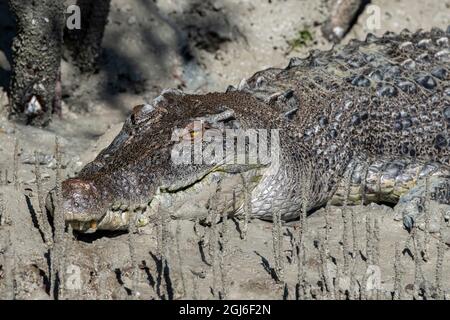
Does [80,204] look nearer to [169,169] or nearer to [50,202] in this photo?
[50,202]

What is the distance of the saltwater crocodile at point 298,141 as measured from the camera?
5051mm

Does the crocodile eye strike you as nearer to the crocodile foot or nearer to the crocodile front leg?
the crocodile front leg

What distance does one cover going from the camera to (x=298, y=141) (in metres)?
5.89

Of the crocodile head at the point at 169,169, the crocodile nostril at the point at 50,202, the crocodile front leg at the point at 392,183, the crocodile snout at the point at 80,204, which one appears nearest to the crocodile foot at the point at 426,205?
the crocodile front leg at the point at 392,183

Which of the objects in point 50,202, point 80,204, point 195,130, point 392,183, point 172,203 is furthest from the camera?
point 392,183

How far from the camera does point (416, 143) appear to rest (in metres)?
6.31

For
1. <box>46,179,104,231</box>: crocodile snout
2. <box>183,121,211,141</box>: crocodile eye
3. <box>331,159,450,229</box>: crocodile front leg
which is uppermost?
<box>183,121,211,141</box>: crocodile eye

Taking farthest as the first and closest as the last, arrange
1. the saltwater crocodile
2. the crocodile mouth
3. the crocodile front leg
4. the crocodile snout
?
the crocodile front leg
the saltwater crocodile
the crocodile mouth
the crocodile snout

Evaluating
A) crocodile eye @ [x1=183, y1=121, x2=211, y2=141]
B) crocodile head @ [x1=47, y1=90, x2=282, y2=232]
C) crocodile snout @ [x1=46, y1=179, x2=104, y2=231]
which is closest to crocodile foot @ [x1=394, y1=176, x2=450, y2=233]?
crocodile head @ [x1=47, y1=90, x2=282, y2=232]

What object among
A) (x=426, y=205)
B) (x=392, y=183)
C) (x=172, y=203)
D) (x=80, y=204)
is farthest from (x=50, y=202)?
(x=392, y=183)

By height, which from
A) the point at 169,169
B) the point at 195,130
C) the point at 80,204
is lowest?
the point at 80,204

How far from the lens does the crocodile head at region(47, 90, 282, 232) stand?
479 cm

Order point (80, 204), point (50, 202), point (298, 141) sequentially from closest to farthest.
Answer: point (80, 204) < point (50, 202) < point (298, 141)

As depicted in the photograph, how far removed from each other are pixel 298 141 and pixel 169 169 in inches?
42.4
